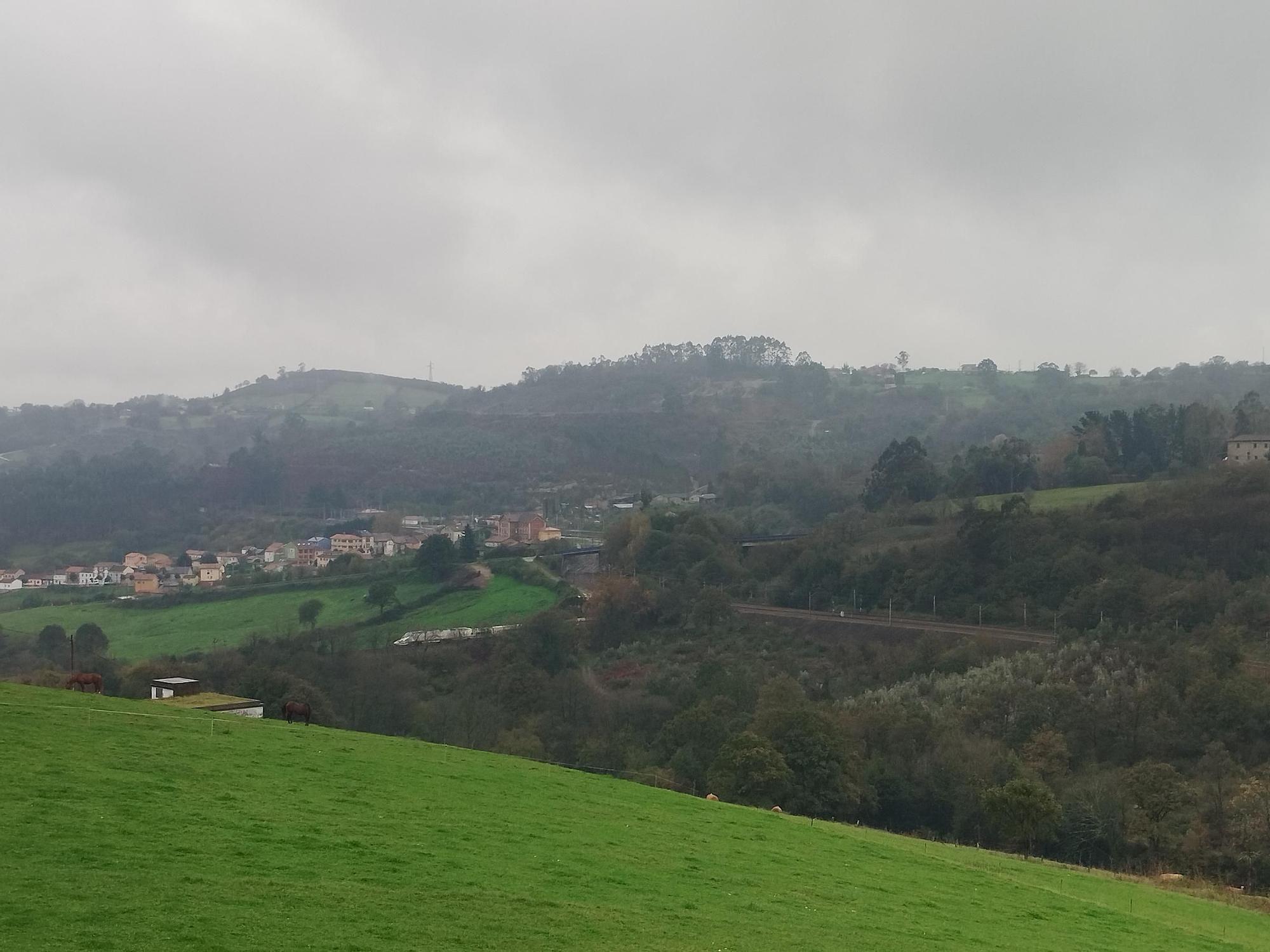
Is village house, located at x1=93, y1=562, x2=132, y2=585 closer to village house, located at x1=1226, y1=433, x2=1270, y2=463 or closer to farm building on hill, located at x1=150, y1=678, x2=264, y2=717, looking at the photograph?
farm building on hill, located at x1=150, y1=678, x2=264, y2=717

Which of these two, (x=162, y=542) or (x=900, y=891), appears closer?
(x=900, y=891)

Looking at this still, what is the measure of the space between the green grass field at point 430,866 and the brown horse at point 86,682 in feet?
8.53

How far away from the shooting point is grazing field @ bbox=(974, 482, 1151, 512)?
81500 mm

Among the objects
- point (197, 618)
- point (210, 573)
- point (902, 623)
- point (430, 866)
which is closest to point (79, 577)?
point (210, 573)

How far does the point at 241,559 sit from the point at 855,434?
90391mm

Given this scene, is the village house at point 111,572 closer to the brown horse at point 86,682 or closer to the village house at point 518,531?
the village house at point 518,531

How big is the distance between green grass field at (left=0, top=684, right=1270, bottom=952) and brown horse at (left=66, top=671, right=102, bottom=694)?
2.60 meters

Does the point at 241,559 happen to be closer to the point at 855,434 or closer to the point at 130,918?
the point at 855,434

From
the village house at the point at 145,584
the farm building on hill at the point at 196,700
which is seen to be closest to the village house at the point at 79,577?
the village house at the point at 145,584

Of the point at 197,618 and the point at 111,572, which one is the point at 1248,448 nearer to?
the point at 197,618

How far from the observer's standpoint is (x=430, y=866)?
15578 millimetres

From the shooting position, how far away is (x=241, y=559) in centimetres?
12144

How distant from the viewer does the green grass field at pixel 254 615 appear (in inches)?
3063

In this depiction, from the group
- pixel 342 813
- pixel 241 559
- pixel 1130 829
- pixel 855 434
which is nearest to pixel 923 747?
pixel 1130 829
